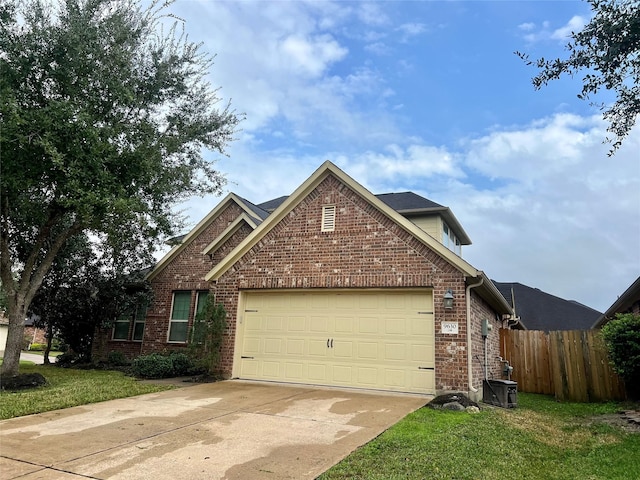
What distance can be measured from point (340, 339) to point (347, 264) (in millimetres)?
1762

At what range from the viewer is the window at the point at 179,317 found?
1495cm

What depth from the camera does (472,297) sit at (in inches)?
377

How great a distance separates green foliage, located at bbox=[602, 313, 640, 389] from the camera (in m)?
9.35

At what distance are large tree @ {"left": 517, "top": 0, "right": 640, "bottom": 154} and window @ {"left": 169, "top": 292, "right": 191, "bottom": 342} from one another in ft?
41.6

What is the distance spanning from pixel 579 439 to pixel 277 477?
518 centimetres

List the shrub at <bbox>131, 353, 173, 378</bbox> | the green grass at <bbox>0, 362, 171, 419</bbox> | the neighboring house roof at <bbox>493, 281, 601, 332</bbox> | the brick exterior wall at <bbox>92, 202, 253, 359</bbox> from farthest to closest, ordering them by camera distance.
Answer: the neighboring house roof at <bbox>493, 281, 601, 332</bbox>
the brick exterior wall at <bbox>92, 202, 253, 359</bbox>
the shrub at <bbox>131, 353, 173, 378</bbox>
the green grass at <bbox>0, 362, 171, 419</bbox>

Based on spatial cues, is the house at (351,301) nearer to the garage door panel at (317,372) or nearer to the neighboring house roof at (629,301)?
the garage door panel at (317,372)

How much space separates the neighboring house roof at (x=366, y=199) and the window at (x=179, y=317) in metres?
4.04

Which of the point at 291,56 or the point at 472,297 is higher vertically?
the point at 291,56

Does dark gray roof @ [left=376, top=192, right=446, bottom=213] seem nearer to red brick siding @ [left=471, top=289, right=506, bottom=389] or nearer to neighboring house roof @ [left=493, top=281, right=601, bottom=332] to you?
red brick siding @ [left=471, top=289, right=506, bottom=389]

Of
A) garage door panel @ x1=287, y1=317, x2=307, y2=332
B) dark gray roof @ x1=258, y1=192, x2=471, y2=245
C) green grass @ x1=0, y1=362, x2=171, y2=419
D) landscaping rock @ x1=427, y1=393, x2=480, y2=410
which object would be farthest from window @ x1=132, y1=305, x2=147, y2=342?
landscaping rock @ x1=427, y1=393, x2=480, y2=410

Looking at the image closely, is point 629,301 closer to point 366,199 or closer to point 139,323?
point 366,199

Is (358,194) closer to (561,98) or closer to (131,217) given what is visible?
(561,98)

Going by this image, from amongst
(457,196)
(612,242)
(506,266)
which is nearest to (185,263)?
(457,196)
